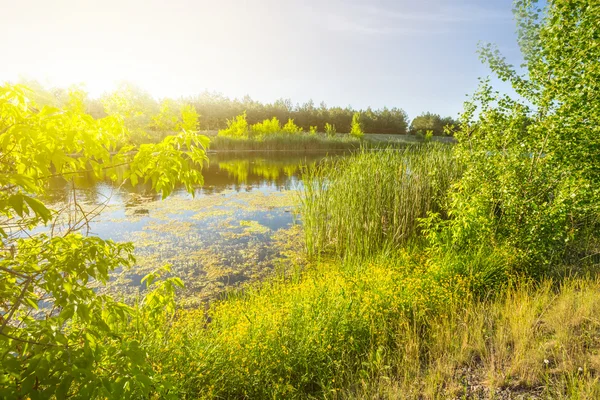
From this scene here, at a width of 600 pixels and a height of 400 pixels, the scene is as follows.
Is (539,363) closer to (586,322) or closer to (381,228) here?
(586,322)

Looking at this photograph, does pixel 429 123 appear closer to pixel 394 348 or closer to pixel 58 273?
pixel 394 348

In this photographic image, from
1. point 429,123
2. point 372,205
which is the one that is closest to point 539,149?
point 372,205

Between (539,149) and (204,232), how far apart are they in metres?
6.54

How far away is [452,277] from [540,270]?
1473 mm

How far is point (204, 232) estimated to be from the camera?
6.98m

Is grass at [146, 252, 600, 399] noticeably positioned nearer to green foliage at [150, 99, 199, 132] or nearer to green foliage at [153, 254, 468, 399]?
green foliage at [153, 254, 468, 399]

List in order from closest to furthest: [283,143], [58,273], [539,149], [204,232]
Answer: [58,273], [539,149], [204,232], [283,143]

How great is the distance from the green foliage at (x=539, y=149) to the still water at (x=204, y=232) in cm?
350

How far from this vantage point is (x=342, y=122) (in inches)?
1982

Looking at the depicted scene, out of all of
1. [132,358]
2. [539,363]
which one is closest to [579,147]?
[539,363]

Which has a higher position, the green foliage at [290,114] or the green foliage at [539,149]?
the green foliage at [290,114]

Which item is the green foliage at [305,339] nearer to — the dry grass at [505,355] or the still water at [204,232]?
the dry grass at [505,355]

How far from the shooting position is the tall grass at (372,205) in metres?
5.38

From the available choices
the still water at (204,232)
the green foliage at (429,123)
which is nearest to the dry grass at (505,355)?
the still water at (204,232)
